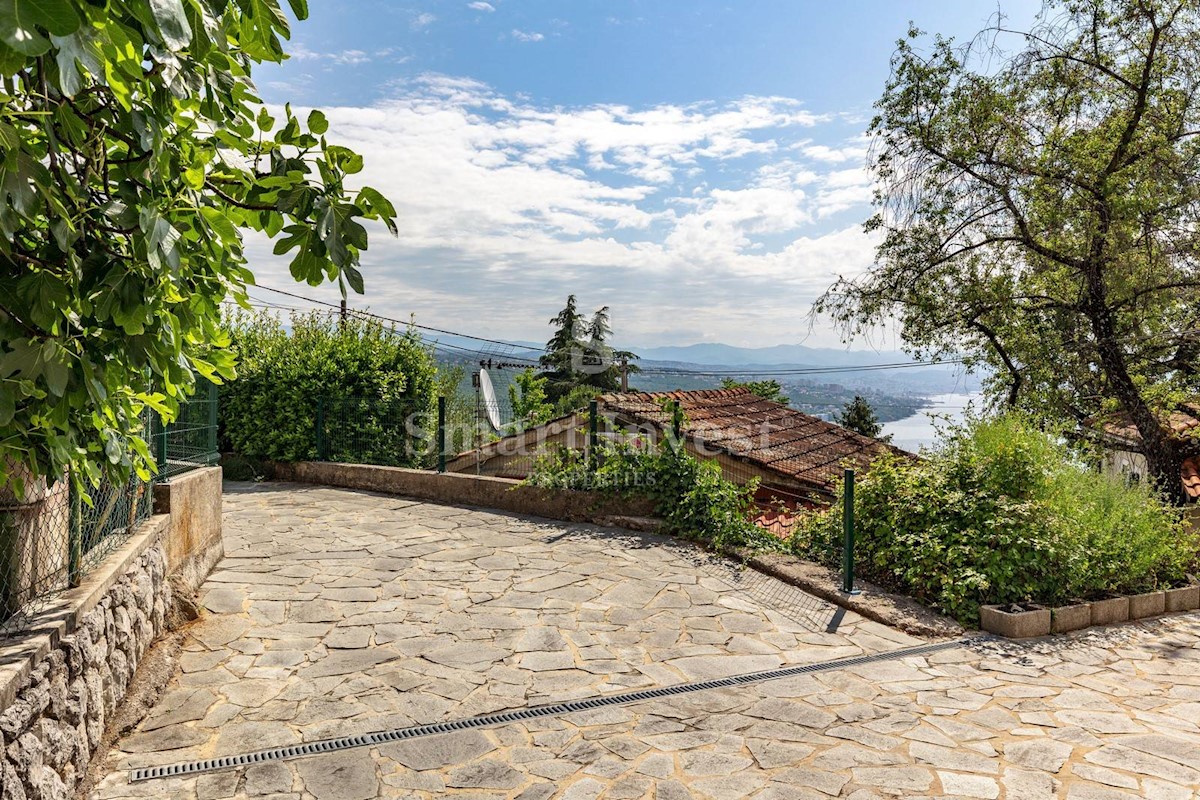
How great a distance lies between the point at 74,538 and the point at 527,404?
983cm

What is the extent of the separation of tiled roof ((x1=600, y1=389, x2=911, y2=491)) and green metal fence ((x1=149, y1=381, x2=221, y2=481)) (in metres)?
5.83

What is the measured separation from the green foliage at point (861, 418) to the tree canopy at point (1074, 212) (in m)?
15.6

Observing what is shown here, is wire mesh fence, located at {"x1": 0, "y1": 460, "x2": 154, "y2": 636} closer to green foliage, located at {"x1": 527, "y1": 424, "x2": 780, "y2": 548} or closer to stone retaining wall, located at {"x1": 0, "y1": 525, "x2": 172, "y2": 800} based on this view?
stone retaining wall, located at {"x1": 0, "y1": 525, "x2": 172, "y2": 800}

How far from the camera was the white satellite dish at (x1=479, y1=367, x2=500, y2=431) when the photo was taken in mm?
14133

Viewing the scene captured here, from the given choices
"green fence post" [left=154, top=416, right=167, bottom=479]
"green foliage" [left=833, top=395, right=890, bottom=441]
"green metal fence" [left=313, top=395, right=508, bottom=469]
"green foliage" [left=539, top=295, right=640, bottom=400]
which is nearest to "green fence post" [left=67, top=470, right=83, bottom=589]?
"green fence post" [left=154, top=416, right=167, bottom=479]

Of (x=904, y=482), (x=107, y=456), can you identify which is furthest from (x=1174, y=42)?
(x=107, y=456)

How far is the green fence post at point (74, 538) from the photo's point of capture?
13.2ft

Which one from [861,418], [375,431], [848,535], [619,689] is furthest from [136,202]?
[861,418]

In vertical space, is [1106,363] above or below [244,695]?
above

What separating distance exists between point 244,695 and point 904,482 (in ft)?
20.2

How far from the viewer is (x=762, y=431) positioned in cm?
1537

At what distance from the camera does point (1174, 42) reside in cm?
973

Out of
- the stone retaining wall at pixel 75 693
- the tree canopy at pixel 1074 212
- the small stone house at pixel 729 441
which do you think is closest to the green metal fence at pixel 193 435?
the stone retaining wall at pixel 75 693

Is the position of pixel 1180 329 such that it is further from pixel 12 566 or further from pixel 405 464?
pixel 12 566
